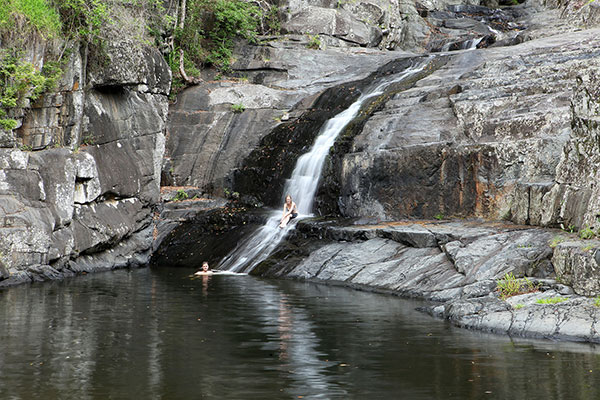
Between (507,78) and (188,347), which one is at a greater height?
(507,78)

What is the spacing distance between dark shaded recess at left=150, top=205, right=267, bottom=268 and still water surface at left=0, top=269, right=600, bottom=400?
510 centimetres

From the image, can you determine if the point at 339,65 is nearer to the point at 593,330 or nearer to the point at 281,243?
the point at 281,243

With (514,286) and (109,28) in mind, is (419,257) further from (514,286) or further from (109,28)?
(109,28)

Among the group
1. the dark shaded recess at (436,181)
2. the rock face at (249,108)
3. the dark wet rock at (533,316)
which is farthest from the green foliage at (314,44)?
the dark wet rock at (533,316)

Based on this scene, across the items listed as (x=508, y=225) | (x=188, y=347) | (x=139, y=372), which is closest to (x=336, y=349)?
(x=188, y=347)

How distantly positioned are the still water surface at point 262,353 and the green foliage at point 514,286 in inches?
54.3

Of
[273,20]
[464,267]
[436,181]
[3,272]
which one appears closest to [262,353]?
[464,267]

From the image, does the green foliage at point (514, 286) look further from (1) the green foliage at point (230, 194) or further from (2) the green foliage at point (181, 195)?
(2) the green foliage at point (181, 195)

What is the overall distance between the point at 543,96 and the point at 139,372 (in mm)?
13627

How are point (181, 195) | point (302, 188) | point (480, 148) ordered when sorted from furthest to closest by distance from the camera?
1. point (181, 195)
2. point (302, 188)
3. point (480, 148)

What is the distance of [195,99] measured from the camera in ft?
83.4

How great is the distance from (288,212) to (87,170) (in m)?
5.52

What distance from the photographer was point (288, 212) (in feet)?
61.0

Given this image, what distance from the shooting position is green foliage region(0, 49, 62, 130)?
16562mm
